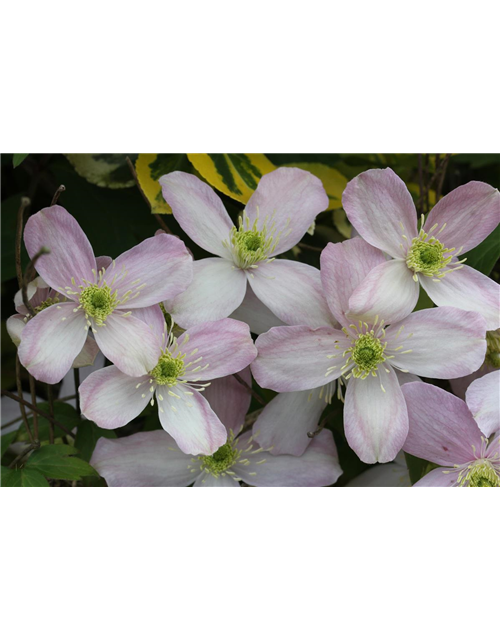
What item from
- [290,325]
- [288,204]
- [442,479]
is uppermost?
[288,204]

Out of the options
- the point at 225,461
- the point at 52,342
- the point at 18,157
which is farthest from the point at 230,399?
the point at 18,157

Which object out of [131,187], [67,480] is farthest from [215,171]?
[67,480]

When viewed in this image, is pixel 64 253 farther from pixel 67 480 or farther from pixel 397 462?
pixel 397 462

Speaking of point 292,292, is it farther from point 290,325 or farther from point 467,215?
point 467,215

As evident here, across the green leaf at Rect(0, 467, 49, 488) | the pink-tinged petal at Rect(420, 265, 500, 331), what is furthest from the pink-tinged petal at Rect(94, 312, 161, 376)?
the pink-tinged petal at Rect(420, 265, 500, 331)

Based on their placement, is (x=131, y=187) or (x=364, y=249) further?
(x=131, y=187)

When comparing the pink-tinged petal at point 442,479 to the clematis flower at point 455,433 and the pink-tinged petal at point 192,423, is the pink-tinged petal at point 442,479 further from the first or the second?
the pink-tinged petal at point 192,423
